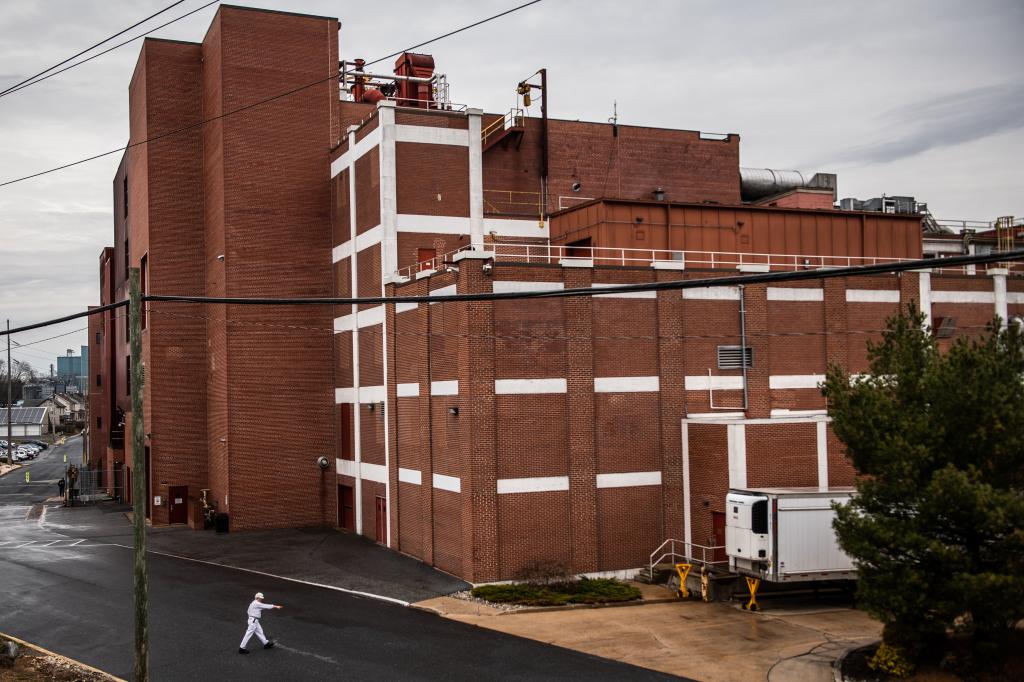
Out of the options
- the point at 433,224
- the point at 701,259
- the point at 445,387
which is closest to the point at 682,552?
the point at 445,387

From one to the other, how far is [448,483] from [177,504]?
19.2 meters

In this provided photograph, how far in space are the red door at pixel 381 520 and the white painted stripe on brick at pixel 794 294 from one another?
17.4 m

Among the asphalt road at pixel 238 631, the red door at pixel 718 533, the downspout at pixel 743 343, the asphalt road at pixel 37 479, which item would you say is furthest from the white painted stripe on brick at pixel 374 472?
the asphalt road at pixel 37 479

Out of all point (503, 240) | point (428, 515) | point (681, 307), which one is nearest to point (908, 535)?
point (681, 307)

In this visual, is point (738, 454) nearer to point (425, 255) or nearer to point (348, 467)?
point (425, 255)

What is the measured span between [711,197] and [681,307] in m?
18.6

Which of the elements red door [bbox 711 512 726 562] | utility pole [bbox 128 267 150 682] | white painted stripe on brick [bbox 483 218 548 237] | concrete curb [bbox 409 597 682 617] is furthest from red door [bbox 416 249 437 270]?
utility pole [bbox 128 267 150 682]

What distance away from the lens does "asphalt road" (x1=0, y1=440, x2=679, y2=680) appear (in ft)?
71.4

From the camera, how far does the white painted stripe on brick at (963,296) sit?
38156 mm

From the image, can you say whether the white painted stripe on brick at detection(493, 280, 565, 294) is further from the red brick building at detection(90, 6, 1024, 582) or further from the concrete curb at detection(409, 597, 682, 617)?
the concrete curb at detection(409, 597, 682, 617)

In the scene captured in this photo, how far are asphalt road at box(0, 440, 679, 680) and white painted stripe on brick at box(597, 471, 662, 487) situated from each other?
8061 millimetres

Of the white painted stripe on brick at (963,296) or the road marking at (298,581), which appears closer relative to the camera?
the road marking at (298,581)

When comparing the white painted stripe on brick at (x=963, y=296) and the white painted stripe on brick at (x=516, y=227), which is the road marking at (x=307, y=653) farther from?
the white painted stripe on brick at (x=963, y=296)

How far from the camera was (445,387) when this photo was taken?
106 feet
